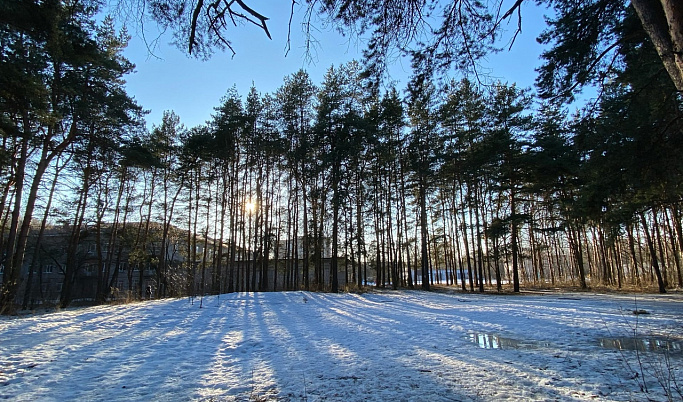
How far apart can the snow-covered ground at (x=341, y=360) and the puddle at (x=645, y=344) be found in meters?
0.05

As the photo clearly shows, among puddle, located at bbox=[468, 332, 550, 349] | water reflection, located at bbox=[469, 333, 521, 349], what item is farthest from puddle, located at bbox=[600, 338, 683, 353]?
water reflection, located at bbox=[469, 333, 521, 349]

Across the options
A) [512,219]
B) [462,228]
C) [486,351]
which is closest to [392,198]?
[462,228]

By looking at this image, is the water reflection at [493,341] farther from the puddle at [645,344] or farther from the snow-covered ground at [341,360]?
the puddle at [645,344]

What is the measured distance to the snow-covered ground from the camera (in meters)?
2.66

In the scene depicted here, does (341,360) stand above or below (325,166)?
below

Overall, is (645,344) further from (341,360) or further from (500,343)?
(341,360)

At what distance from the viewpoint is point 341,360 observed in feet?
12.4

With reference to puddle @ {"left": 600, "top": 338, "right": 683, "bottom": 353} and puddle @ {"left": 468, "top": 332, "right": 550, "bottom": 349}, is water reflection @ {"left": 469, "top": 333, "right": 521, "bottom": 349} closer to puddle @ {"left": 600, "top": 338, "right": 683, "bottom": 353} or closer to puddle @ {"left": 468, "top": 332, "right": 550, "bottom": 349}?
puddle @ {"left": 468, "top": 332, "right": 550, "bottom": 349}

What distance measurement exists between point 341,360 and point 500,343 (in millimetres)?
2464

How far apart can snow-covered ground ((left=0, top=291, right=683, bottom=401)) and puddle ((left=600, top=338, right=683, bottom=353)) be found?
0.05 meters

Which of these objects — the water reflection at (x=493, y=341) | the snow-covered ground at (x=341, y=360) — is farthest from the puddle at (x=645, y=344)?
the water reflection at (x=493, y=341)

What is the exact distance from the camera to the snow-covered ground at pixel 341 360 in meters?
2.66

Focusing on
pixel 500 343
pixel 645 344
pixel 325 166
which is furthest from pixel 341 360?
pixel 325 166

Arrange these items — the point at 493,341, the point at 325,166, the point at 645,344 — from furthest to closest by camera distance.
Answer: the point at 325,166
the point at 493,341
the point at 645,344
